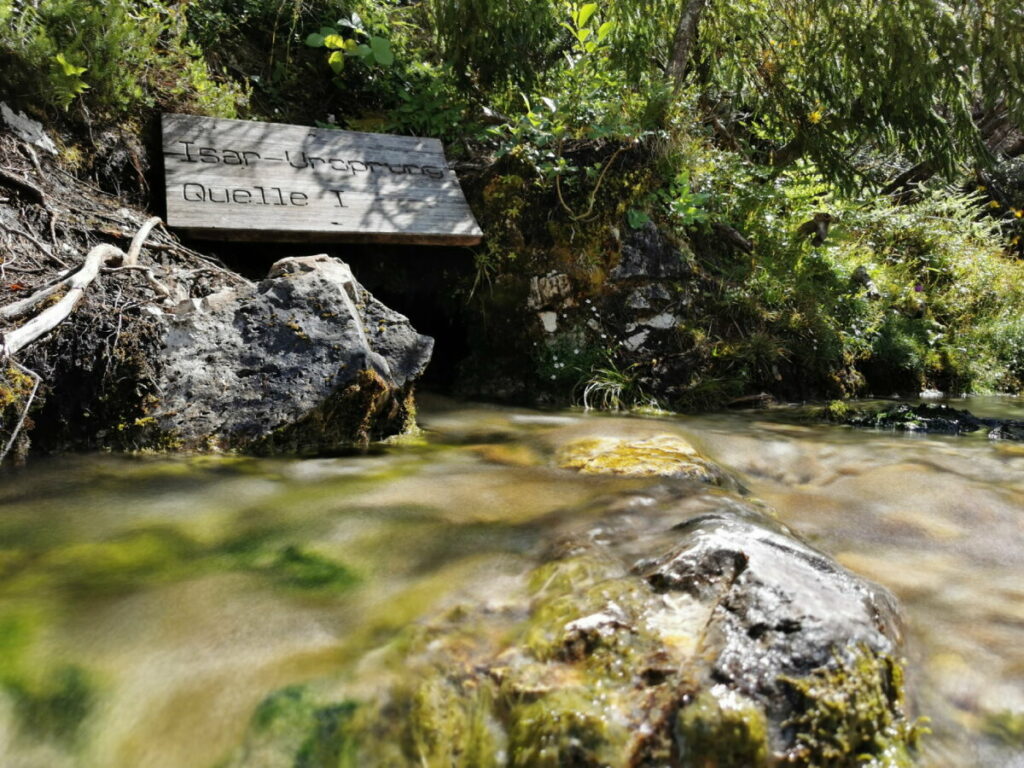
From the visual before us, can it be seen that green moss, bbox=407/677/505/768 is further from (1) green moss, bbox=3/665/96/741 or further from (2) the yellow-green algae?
(1) green moss, bbox=3/665/96/741

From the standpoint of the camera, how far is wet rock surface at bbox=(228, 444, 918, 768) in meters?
1.42

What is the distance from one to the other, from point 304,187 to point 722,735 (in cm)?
432

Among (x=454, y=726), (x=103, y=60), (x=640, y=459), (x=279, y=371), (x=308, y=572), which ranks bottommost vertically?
(x=454, y=726)

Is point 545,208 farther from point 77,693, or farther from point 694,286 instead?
point 77,693

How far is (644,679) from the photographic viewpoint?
1530mm

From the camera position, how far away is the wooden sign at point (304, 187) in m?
4.42

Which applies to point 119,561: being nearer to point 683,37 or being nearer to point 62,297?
point 62,297

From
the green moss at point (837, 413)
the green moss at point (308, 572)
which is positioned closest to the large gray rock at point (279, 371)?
the green moss at point (308, 572)

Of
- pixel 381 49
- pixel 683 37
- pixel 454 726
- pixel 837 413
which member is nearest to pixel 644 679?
pixel 454 726

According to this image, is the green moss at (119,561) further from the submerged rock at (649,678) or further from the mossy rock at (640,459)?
the mossy rock at (640,459)

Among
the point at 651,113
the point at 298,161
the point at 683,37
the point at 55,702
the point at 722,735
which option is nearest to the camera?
the point at 722,735

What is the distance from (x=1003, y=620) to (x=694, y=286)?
375cm

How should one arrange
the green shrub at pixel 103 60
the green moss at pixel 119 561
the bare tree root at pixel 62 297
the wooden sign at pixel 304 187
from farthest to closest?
the wooden sign at pixel 304 187
the green shrub at pixel 103 60
the bare tree root at pixel 62 297
the green moss at pixel 119 561

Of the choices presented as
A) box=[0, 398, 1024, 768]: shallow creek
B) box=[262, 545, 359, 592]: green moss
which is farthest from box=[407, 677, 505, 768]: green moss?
Answer: box=[262, 545, 359, 592]: green moss
